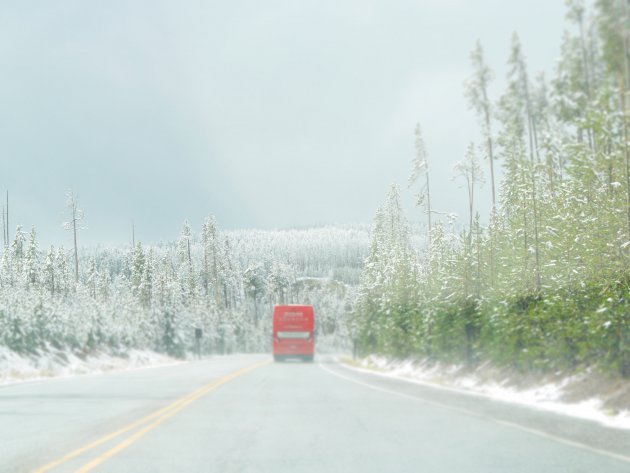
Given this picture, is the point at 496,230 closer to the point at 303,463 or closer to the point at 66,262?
the point at 303,463

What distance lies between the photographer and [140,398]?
17.4m

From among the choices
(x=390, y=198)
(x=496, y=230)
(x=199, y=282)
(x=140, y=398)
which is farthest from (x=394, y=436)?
(x=199, y=282)

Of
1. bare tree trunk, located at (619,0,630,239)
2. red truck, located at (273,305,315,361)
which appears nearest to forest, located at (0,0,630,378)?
bare tree trunk, located at (619,0,630,239)

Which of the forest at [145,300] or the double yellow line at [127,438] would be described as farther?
the forest at [145,300]

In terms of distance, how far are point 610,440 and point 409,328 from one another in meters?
30.6

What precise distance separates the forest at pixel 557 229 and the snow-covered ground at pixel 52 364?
58.1 ft

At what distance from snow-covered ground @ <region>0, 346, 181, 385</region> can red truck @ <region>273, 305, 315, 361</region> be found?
11542 millimetres

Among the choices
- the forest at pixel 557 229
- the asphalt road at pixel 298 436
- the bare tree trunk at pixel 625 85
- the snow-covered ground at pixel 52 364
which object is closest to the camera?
the asphalt road at pixel 298 436

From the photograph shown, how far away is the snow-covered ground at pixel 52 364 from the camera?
32.3 metres

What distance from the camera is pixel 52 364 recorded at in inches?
1542

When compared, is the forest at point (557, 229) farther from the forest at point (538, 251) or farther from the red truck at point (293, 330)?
the red truck at point (293, 330)

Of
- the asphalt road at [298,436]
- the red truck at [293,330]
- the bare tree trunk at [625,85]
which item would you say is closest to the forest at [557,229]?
the bare tree trunk at [625,85]

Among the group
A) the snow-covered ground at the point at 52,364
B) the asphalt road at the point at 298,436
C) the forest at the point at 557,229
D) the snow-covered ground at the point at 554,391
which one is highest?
the forest at the point at 557,229

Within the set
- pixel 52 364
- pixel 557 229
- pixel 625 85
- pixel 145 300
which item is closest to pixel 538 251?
pixel 557 229
